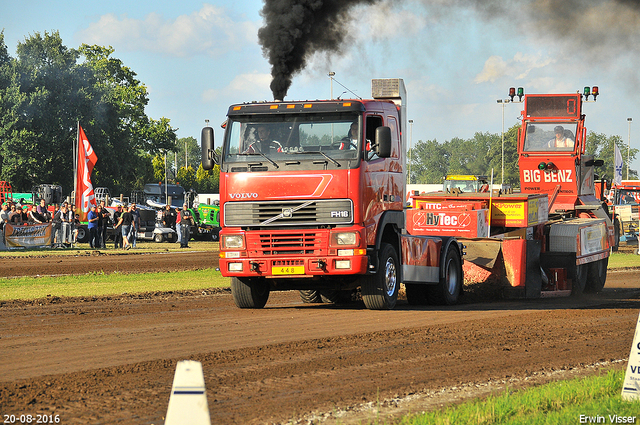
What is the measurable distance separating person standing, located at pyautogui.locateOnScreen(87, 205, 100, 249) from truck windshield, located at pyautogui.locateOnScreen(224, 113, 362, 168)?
63.8ft

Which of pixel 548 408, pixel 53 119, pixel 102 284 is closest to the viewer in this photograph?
pixel 548 408

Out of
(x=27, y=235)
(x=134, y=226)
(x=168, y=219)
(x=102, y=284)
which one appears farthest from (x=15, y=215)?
(x=102, y=284)

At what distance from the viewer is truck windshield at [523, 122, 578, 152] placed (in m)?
20.9

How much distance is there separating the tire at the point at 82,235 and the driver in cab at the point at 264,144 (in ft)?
77.0

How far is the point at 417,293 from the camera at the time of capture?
1506 centimetres

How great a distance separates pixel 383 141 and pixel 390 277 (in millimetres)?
2417

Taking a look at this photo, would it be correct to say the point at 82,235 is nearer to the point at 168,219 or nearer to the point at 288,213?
the point at 168,219

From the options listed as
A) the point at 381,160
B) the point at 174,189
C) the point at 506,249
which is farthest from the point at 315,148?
the point at 174,189

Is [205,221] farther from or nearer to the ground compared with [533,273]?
farther from the ground

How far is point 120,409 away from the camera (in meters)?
6.07

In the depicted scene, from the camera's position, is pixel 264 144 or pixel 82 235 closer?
pixel 264 144

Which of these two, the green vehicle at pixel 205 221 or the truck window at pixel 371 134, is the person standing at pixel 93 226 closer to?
the green vehicle at pixel 205 221

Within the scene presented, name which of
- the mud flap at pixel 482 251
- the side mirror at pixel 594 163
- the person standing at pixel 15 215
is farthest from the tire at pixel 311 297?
the person standing at pixel 15 215

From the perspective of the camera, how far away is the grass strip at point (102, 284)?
1579 centimetres
